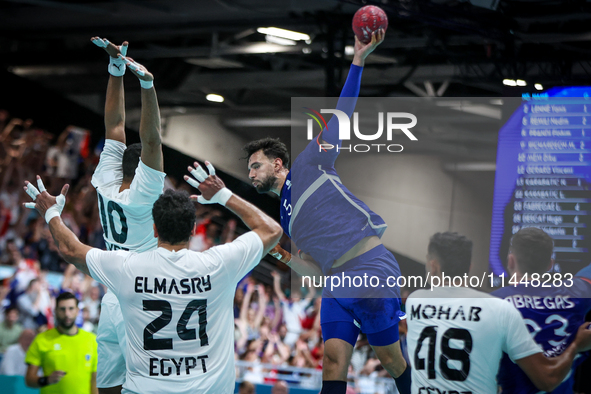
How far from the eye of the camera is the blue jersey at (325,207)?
513 centimetres

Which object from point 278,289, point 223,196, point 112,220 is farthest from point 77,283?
point 223,196

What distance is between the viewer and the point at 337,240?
5.15m

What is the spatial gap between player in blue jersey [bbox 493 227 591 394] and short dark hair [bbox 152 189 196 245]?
2.45 m

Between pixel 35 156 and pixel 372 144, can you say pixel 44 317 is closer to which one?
pixel 35 156

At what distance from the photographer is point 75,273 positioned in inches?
434

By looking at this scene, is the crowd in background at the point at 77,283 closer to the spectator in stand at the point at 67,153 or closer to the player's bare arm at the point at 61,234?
the spectator in stand at the point at 67,153

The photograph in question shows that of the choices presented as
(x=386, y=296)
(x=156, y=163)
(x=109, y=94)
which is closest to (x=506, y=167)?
(x=386, y=296)

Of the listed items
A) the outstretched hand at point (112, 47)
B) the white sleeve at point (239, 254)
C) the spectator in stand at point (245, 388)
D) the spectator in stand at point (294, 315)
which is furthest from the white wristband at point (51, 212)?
the spectator in stand at point (294, 315)

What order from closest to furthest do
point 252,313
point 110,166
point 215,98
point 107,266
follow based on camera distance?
1. point 107,266
2. point 110,166
3. point 252,313
4. point 215,98

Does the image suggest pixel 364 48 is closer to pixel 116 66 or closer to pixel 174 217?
pixel 116 66

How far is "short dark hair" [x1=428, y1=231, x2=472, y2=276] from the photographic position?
4.20 meters

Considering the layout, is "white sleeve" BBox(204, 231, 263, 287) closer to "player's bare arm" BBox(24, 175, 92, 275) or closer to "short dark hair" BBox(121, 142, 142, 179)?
"player's bare arm" BBox(24, 175, 92, 275)

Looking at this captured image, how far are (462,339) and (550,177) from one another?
2712 mm

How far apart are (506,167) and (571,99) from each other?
883 mm
